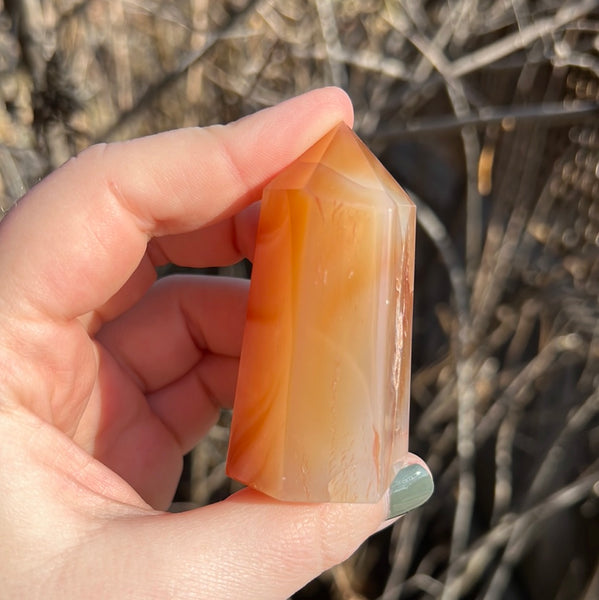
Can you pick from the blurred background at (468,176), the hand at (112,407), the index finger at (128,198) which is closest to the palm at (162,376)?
the hand at (112,407)

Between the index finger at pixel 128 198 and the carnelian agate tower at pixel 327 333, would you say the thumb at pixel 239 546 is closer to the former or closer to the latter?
the carnelian agate tower at pixel 327 333

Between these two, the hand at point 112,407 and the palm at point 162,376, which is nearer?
the hand at point 112,407

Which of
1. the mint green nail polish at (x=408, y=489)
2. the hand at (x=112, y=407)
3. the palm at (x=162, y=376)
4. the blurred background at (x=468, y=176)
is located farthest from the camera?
the blurred background at (x=468, y=176)

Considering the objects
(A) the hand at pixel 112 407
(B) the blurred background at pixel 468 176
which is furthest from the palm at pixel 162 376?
(B) the blurred background at pixel 468 176

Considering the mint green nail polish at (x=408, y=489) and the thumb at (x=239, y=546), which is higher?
the thumb at (x=239, y=546)

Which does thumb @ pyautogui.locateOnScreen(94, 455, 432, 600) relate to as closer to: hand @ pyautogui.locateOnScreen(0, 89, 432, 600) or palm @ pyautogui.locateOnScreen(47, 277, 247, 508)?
hand @ pyautogui.locateOnScreen(0, 89, 432, 600)

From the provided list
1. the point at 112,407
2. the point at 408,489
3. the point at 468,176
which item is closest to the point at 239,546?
the point at 408,489

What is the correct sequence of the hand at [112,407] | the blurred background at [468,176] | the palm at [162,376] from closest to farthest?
the hand at [112,407], the palm at [162,376], the blurred background at [468,176]
